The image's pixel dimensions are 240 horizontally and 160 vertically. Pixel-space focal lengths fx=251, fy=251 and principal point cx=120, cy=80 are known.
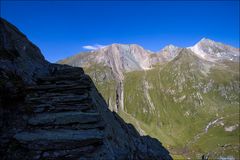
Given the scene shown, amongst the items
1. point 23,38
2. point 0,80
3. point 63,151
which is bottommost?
point 63,151

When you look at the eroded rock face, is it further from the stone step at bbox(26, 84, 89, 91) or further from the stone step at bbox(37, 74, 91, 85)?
the stone step at bbox(26, 84, 89, 91)

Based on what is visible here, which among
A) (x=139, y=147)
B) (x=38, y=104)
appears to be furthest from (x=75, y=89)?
(x=139, y=147)

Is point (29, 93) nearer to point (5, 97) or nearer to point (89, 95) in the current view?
point (5, 97)

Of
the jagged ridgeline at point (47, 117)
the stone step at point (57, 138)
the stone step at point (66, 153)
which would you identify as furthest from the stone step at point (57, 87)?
the stone step at point (66, 153)

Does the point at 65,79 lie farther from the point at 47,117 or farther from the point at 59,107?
the point at 47,117

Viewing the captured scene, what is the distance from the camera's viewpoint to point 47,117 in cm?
2309

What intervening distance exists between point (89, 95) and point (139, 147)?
1135 centimetres

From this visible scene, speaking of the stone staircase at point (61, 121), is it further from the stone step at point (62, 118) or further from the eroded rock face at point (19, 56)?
the eroded rock face at point (19, 56)

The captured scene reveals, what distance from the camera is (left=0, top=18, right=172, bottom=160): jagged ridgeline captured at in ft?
68.7

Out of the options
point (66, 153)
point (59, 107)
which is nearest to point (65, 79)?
point (59, 107)

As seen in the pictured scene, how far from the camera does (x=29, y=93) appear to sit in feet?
81.4

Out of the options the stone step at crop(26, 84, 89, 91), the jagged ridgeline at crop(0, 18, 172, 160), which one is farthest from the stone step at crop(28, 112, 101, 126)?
the stone step at crop(26, 84, 89, 91)

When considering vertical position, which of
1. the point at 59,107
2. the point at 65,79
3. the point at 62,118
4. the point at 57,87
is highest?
the point at 65,79

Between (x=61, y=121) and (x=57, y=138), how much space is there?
2.10 meters
